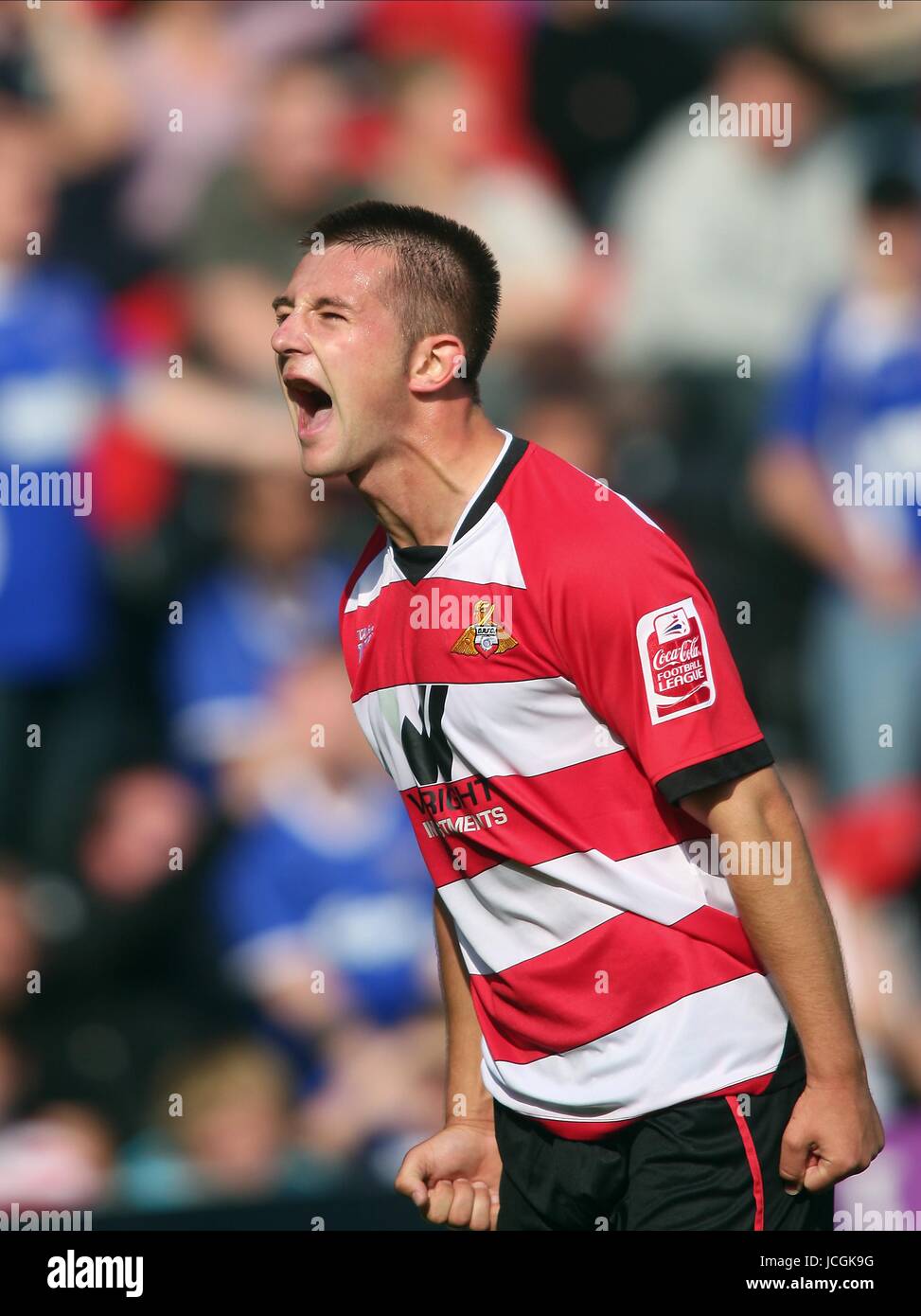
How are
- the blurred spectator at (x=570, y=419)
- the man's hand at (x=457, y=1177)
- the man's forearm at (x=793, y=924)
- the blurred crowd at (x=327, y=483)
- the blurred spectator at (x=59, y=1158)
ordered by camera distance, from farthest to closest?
the blurred spectator at (x=570, y=419) < the blurred crowd at (x=327, y=483) < the blurred spectator at (x=59, y=1158) < the man's hand at (x=457, y=1177) < the man's forearm at (x=793, y=924)

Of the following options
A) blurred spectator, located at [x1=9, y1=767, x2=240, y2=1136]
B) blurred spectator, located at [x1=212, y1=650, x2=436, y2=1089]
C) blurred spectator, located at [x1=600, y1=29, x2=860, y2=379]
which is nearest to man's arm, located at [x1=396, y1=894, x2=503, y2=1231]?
blurred spectator, located at [x1=212, y1=650, x2=436, y2=1089]

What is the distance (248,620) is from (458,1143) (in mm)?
1923

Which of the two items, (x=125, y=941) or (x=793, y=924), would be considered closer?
(x=793, y=924)

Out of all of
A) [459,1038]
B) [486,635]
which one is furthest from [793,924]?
[459,1038]

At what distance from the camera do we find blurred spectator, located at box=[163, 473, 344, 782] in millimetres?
3973

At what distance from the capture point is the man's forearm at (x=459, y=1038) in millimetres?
Answer: 2406

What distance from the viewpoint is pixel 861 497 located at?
160 inches

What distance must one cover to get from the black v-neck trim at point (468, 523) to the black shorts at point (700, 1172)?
828 mm

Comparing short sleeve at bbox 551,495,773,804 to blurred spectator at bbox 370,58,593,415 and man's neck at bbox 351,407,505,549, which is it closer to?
man's neck at bbox 351,407,505,549

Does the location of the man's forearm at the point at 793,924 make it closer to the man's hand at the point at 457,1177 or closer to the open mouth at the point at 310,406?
the man's hand at the point at 457,1177

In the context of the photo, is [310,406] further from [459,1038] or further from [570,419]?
[570,419]

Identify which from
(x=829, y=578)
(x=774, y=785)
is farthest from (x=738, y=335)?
(x=774, y=785)

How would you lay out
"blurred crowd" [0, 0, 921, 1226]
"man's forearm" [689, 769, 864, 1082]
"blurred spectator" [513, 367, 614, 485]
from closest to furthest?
"man's forearm" [689, 769, 864, 1082] < "blurred crowd" [0, 0, 921, 1226] < "blurred spectator" [513, 367, 614, 485]

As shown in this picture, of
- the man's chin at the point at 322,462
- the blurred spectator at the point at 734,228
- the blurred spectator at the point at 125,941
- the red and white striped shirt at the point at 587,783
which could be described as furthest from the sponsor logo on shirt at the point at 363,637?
the blurred spectator at the point at 734,228
